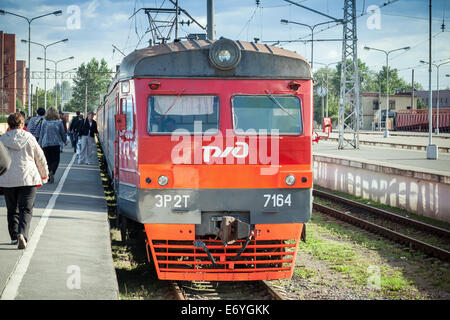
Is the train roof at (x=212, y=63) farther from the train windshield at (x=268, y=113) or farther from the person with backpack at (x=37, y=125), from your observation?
the person with backpack at (x=37, y=125)

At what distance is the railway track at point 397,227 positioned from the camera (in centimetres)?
941

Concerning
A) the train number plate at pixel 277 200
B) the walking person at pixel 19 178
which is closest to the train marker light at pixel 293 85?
the train number plate at pixel 277 200

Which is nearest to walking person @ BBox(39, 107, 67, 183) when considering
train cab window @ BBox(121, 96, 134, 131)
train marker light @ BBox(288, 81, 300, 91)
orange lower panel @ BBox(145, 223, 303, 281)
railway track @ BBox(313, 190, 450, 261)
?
train cab window @ BBox(121, 96, 134, 131)

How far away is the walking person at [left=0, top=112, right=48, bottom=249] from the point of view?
675 centimetres

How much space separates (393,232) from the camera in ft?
33.8

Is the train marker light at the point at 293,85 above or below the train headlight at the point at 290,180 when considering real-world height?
above

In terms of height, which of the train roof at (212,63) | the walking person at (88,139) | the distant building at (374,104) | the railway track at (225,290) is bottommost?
the railway track at (225,290)

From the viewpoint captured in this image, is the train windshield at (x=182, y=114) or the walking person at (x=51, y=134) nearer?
the train windshield at (x=182, y=114)

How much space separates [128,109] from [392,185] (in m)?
8.94

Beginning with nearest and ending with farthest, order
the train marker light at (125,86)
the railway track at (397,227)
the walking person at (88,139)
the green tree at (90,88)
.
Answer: the train marker light at (125,86) < the railway track at (397,227) < the walking person at (88,139) < the green tree at (90,88)

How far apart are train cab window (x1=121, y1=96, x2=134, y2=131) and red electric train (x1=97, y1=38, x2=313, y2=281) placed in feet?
0.28

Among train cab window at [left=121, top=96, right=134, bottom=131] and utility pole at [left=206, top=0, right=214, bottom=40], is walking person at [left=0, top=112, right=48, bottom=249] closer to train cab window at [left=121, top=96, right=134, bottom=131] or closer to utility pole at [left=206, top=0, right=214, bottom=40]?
train cab window at [left=121, top=96, right=134, bottom=131]

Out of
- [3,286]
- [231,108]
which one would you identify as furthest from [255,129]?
[3,286]

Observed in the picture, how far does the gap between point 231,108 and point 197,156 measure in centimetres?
74
